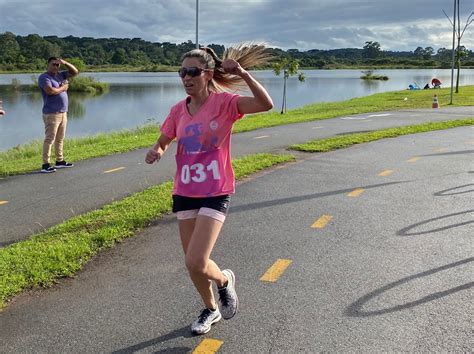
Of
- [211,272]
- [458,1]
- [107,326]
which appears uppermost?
[458,1]

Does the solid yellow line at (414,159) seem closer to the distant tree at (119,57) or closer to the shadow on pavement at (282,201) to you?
the shadow on pavement at (282,201)

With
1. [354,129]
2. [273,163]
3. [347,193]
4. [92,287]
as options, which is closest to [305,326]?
[92,287]

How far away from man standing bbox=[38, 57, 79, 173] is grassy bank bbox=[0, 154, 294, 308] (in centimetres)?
301

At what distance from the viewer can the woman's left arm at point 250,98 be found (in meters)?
3.26

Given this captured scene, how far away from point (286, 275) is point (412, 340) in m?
1.33

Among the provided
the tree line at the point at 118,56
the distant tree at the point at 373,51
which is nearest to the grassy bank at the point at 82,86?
the tree line at the point at 118,56

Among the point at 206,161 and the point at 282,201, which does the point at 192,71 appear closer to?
the point at 206,161

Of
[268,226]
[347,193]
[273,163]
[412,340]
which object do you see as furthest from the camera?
[273,163]

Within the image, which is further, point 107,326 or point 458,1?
point 458,1

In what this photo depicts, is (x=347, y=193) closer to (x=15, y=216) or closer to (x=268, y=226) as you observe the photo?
(x=268, y=226)

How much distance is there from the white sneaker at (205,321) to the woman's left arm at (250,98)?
1.38 meters

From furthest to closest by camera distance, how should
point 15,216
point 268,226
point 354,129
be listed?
point 354,129 → point 15,216 → point 268,226

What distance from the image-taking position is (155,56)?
12600 cm

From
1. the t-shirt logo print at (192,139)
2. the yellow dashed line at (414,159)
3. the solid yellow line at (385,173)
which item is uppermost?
the t-shirt logo print at (192,139)
